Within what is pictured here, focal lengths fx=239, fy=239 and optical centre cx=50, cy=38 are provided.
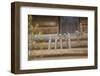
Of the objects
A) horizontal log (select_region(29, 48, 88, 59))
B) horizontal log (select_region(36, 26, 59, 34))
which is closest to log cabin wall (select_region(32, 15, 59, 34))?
horizontal log (select_region(36, 26, 59, 34))

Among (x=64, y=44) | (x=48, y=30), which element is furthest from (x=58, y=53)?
(x=48, y=30)

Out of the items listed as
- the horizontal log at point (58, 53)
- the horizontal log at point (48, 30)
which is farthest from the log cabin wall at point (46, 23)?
the horizontal log at point (58, 53)

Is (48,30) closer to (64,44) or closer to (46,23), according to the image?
(46,23)

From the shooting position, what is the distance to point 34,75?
1.86 meters

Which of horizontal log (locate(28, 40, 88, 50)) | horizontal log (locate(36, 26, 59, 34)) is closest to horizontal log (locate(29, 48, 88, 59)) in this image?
horizontal log (locate(28, 40, 88, 50))

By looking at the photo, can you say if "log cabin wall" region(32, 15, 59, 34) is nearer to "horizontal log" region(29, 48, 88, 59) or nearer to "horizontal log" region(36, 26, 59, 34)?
"horizontal log" region(36, 26, 59, 34)

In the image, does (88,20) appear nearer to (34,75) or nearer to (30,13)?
(30,13)

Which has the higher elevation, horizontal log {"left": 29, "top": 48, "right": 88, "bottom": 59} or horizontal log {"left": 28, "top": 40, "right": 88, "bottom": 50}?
horizontal log {"left": 28, "top": 40, "right": 88, "bottom": 50}

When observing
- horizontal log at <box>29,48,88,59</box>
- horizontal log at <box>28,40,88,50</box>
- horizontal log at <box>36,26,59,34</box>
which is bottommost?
horizontal log at <box>29,48,88,59</box>

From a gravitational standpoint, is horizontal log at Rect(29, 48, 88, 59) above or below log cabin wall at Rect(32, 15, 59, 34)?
below

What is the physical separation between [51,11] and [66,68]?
0.48 m

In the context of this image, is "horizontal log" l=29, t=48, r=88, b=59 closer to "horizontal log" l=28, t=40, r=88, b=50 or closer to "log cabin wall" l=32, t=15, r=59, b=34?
"horizontal log" l=28, t=40, r=88, b=50

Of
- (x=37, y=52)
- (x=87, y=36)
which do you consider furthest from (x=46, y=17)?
(x=87, y=36)

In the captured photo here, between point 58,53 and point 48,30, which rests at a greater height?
point 48,30
